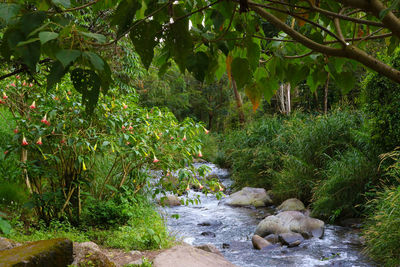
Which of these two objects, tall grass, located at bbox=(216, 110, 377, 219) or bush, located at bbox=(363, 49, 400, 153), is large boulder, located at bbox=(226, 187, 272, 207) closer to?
tall grass, located at bbox=(216, 110, 377, 219)

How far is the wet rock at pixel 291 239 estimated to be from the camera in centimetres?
A: 559

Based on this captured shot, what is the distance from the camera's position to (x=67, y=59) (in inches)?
20.4

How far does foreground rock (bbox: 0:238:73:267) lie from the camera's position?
9.12 ft

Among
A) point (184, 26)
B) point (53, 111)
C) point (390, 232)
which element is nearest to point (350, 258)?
point (390, 232)

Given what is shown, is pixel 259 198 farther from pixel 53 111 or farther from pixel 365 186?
pixel 53 111

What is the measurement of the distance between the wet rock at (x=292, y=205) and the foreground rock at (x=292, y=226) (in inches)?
35.5

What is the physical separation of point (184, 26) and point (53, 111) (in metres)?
3.72

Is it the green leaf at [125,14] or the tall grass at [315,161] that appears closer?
the green leaf at [125,14]

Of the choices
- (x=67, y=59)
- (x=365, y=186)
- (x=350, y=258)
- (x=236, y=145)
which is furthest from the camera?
(x=236, y=145)

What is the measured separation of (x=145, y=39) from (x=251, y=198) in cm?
776

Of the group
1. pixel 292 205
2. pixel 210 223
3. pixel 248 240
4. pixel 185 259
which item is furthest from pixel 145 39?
pixel 292 205

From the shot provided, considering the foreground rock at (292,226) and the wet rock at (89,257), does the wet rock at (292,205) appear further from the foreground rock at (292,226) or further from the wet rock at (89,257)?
the wet rock at (89,257)

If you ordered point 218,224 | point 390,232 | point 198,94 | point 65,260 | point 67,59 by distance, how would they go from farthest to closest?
point 198,94
point 218,224
point 390,232
point 65,260
point 67,59

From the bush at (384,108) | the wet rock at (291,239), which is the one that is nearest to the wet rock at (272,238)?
the wet rock at (291,239)
